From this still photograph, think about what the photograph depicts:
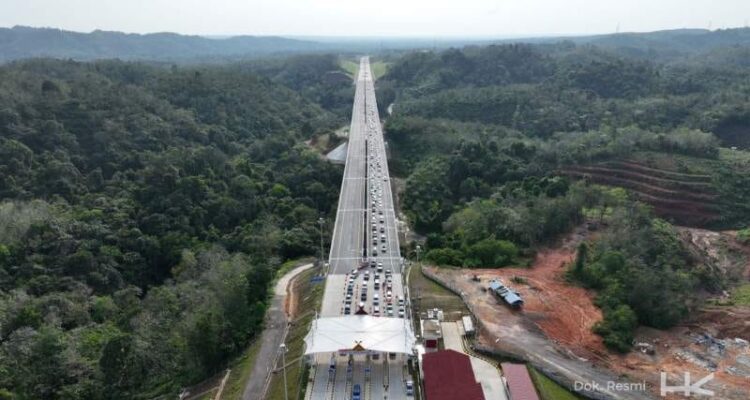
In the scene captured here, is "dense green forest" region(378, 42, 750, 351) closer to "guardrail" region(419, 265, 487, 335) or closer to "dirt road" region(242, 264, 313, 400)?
"guardrail" region(419, 265, 487, 335)

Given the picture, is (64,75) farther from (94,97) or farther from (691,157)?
(691,157)

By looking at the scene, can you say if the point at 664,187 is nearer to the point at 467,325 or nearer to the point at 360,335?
the point at 467,325

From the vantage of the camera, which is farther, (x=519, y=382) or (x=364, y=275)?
(x=364, y=275)

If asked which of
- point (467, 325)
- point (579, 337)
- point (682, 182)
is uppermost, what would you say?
point (467, 325)

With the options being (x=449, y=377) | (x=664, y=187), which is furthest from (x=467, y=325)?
(x=664, y=187)

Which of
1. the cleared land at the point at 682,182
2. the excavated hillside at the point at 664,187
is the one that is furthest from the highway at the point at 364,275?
the excavated hillside at the point at 664,187

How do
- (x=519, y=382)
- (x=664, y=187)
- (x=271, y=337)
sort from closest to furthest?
(x=519, y=382)
(x=271, y=337)
(x=664, y=187)

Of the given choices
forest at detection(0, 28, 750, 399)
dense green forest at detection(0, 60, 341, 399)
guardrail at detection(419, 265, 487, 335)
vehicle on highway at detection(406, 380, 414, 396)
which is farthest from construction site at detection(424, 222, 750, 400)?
dense green forest at detection(0, 60, 341, 399)
